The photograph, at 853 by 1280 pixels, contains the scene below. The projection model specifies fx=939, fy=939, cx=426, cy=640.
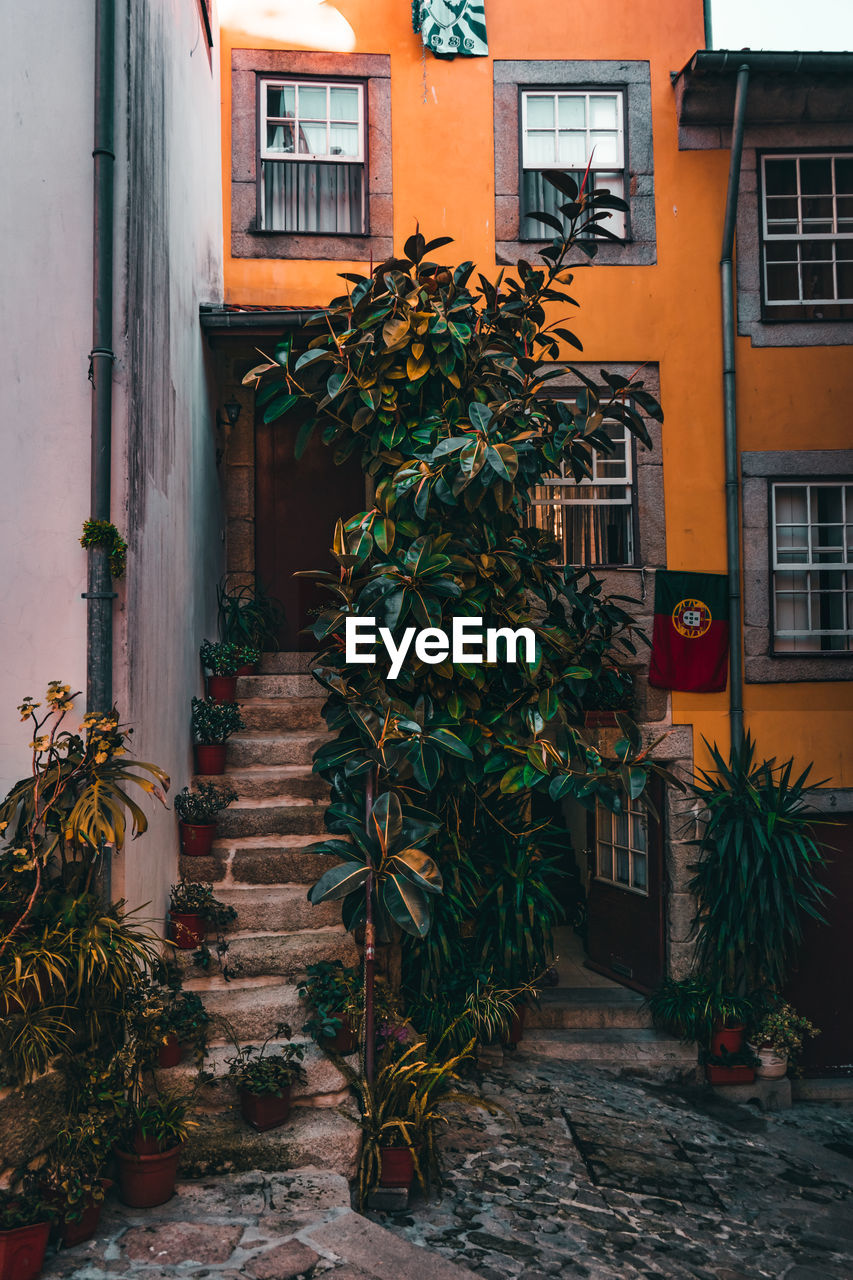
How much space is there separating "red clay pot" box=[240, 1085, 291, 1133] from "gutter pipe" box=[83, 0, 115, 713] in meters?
1.85

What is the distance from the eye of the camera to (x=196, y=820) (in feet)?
18.3

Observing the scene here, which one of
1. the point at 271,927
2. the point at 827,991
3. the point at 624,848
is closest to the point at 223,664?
the point at 271,927

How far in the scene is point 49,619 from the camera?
4.04 m

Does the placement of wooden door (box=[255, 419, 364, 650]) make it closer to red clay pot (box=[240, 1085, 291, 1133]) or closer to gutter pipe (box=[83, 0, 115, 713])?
gutter pipe (box=[83, 0, 115, 713])

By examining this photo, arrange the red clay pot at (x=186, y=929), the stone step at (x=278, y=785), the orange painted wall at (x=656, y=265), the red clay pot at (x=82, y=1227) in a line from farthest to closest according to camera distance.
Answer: the orange painted wall at (x=656, y=265), the stone step at (x=278, y=785), the red clay pot at (x=186, y=929), the red clay pot at (x=82, y=1227)

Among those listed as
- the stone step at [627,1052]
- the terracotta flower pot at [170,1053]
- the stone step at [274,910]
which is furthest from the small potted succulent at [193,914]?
the stone step at [627,1052]

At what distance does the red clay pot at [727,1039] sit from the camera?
21.2 ft

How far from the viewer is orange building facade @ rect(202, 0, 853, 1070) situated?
283 inches

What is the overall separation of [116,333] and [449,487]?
1810 mm

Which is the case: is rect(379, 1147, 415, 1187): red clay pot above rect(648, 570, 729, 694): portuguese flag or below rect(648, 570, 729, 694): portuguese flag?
below

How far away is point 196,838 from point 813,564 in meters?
5.02

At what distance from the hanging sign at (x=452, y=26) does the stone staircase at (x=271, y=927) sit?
4.92 metres

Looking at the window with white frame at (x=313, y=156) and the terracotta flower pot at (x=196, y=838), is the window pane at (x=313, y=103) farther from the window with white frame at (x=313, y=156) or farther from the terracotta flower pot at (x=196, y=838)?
the terracotta flower pot at (x=196, y=838)

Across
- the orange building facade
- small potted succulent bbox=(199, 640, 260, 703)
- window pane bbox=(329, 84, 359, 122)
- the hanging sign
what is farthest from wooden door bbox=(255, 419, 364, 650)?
the hanging sign
